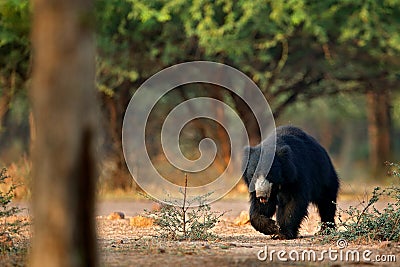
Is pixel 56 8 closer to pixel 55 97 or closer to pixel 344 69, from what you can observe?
pixel 55 97

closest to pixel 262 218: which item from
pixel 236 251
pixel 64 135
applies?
pixel 236 251

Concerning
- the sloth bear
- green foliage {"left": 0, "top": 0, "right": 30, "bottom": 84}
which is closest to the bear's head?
the sloth bear

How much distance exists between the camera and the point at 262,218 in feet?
30.0

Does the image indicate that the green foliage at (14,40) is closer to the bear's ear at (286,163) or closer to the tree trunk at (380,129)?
the bear's ear at (286,163)

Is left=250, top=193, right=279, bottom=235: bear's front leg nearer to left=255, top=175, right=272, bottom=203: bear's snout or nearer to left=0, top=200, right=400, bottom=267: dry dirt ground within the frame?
left=0, top=200, right=400, bottom=267: dry dirt ground

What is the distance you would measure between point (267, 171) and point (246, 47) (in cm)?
977

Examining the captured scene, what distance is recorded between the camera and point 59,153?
4.41m

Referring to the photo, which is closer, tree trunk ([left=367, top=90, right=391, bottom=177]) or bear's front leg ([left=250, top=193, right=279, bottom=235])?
bear's front leg ([left=250, top=193, right=279, bottom=235])

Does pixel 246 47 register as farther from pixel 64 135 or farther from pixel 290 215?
pixel 64 135

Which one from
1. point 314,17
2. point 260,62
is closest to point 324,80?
point 260,62

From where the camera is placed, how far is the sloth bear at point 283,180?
349 inches

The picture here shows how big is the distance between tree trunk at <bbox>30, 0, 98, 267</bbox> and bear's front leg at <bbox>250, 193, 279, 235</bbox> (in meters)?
4.75

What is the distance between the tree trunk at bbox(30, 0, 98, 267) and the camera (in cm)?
439

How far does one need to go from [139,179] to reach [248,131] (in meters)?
3.24
